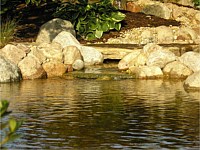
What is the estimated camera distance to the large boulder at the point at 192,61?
2108 centimetres

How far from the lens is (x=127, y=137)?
11094mm

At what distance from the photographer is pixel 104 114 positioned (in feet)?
44.7

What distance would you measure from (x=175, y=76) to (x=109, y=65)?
12.2 feet

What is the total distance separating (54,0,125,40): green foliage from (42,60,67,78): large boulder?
242 inches

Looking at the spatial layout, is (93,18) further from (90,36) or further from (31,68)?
(31,68)

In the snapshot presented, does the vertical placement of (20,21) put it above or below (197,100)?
above

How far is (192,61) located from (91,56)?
4.15m

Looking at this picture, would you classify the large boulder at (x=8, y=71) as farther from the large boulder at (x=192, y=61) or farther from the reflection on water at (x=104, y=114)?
the large boulder at (x=192, y=61)

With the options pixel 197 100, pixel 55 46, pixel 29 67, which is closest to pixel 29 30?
pixel 55 46

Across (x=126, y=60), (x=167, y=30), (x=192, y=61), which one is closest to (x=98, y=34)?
(x=167, y=30)

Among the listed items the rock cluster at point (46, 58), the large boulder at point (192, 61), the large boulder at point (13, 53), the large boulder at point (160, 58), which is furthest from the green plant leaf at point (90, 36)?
the large boulder at point (192, 61)

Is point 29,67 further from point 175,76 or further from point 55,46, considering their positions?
point 175,76

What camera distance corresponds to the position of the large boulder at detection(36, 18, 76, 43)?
86.2 ft

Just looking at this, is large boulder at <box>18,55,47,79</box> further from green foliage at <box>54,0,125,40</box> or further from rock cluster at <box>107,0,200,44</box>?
rock cluster at <box>107,0,200,44</box>
